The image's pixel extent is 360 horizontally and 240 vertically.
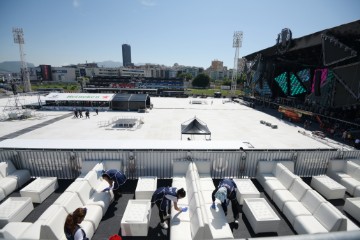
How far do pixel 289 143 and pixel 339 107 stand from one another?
12.7 meters

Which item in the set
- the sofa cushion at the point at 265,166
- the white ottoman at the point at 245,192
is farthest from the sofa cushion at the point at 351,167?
the white ottoman at the point at 245,192

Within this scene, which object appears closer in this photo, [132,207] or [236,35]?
[132,207]

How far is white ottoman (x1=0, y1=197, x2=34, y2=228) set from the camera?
6.74 meters

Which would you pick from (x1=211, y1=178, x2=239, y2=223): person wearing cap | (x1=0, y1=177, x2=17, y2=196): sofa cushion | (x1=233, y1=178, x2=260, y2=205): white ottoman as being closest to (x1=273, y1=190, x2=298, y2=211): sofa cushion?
(x1=233, y1=178, x2=260, y2=205): white ottoman

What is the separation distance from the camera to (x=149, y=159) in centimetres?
984

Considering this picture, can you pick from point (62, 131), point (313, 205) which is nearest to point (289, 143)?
point (313, 205)

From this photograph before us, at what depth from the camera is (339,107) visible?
86.6 feet

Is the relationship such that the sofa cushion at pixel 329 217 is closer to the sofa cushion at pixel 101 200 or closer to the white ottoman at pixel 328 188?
the white ottoman at pixel 328 188

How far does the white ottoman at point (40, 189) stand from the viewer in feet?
26.7

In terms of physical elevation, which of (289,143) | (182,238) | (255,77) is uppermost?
(255,77)

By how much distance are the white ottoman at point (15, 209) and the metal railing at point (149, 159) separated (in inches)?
94.8

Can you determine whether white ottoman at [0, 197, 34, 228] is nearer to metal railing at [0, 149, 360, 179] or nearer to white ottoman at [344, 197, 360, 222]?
metal railing at [0, 149, 360, 179]

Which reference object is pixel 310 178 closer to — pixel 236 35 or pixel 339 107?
pixel 339 107

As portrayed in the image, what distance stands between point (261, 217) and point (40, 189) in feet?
29.0
